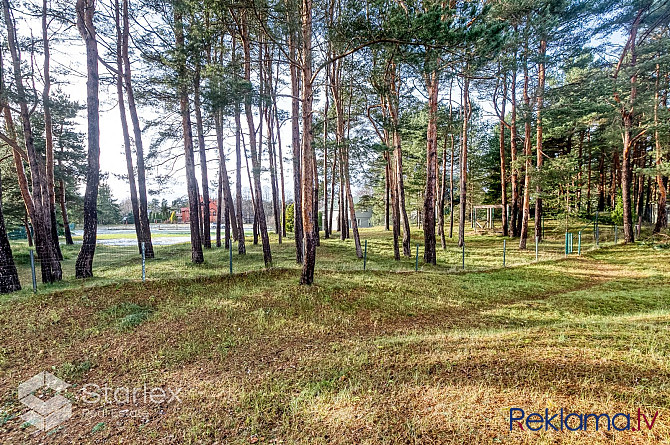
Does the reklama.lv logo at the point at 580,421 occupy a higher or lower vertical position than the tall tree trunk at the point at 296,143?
lower

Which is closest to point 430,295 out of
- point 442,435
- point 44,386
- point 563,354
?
point 563,354

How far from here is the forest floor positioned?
245cm

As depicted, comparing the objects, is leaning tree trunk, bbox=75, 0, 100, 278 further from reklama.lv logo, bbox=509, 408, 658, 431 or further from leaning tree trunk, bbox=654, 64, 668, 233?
leaning tree trunk, bbox=654, 64, 668, 233

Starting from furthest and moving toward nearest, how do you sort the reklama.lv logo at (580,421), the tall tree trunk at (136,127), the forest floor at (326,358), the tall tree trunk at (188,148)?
the tall tree trunk at (136,127) → the tall tree trunk at (188,148) → the forest floor at (326,358) → the reklama.lv logo at (580,421)

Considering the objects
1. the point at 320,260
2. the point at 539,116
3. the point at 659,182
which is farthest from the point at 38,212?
the point at 659,182

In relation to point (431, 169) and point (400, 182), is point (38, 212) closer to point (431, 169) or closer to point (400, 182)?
point (400, 182)

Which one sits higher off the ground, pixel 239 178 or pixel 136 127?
pixel 136 127

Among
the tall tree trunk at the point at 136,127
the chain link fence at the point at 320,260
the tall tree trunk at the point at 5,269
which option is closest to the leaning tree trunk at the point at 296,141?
the chain link fence at the point at 320,260

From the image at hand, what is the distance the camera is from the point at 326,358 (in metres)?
3.91

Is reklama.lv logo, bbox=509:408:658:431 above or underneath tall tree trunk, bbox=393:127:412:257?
underneath

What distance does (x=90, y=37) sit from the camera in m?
7.16

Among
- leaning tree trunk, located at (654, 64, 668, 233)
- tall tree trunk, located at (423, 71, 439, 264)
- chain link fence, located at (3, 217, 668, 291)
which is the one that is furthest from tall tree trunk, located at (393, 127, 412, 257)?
leaning tree trunk, located at (654, 64, 668, 233)

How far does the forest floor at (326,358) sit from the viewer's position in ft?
8.02

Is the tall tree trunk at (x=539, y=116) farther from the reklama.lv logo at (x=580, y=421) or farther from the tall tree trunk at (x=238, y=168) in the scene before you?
the reklama.lv logo at (x=580, y=421)
